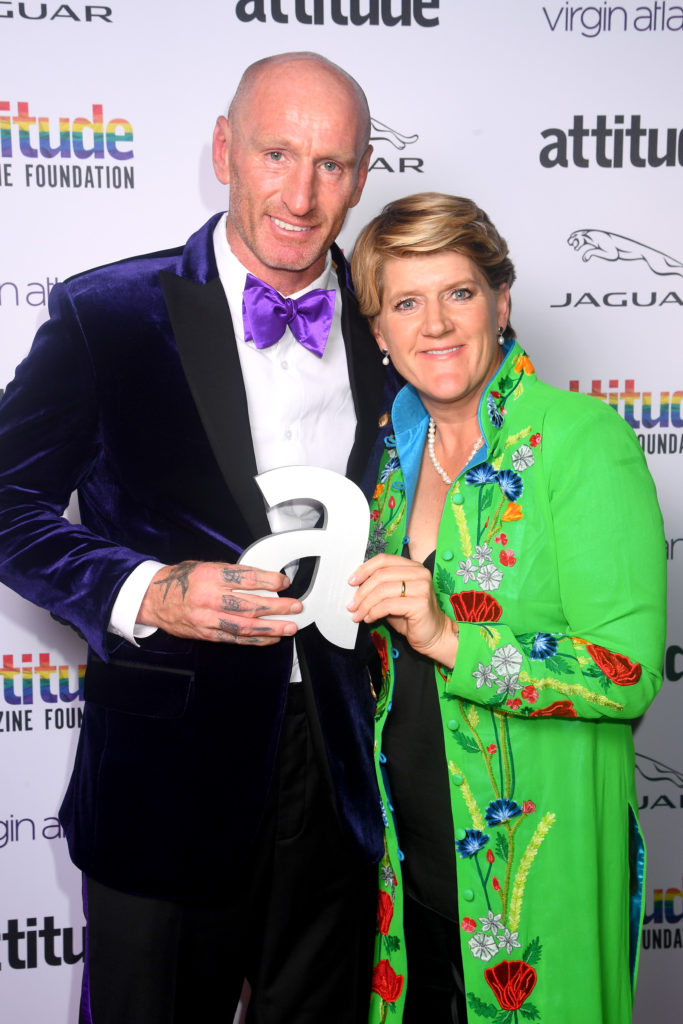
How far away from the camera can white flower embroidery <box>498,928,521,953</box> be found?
1.49 meters

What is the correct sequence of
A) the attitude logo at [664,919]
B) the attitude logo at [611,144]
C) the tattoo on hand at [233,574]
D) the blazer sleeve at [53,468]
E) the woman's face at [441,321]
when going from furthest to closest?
1. the attitude logo at [664,919]
2. the attitude logo at [611,144]
3. the woman's face at [441,321]
4. the blazer sleeve at [53,468]
5. the tattoo on hand at [233,574]

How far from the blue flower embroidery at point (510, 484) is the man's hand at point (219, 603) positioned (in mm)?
383

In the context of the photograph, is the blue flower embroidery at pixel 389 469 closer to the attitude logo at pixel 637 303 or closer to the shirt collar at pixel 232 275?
the shirt collar at pixel 232 275

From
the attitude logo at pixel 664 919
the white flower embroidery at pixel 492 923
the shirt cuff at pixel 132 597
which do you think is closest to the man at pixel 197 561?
the shirt cuff at pixel 132 597

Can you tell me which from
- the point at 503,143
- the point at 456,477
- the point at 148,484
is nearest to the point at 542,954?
the point at 456,477

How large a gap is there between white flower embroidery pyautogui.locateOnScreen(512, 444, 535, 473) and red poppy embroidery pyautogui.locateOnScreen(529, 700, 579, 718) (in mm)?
369

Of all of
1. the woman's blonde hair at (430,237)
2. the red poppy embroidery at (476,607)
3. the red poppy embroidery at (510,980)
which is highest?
the woman's blonde hair at (430,237)

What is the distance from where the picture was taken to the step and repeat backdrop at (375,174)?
6.89ft

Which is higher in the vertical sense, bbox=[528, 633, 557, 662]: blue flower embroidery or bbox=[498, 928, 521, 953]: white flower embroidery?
bbox=[528, 633, 557, 662]: blue flower embroidery

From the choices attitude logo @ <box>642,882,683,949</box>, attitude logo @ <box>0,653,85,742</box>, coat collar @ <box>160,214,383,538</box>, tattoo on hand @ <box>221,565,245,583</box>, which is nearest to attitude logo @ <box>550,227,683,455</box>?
coat collar @ <box>160,214,383,538</box>

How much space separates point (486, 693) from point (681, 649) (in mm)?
1283

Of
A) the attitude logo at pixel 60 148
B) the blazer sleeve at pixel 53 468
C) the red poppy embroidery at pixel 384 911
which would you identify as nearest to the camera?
the blazer sleeve at pixel 53 468

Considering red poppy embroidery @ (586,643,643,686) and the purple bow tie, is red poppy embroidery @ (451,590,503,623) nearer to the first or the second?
red poppy embroidery @ (586,643,643,686)

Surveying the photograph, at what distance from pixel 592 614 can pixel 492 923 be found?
0.53 m
